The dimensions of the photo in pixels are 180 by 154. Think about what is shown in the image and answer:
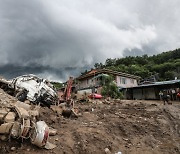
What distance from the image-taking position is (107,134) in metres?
7.09

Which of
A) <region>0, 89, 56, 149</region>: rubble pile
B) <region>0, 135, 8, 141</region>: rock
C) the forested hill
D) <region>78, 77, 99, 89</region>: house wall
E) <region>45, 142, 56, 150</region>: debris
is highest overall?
the forested hill

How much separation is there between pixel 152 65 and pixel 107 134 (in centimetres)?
4570

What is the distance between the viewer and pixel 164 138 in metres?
8.01

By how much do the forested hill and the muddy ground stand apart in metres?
30.8

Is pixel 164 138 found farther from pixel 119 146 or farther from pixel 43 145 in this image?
pixel 43 145

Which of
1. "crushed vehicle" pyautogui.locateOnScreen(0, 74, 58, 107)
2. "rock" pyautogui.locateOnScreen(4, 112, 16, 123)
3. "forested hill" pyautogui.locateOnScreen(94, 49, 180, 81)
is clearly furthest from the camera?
"forested hill" pyautogui.locateOnScreen(94, 49, 180, 81)

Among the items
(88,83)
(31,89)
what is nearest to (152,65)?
(88,83)

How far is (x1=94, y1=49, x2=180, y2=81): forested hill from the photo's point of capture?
43.1m

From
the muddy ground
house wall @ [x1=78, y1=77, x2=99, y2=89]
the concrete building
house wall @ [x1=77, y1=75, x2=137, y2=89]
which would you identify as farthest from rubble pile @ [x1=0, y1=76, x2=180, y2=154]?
house wall @ [x1=77, y1=75, x2=137, y2=89]

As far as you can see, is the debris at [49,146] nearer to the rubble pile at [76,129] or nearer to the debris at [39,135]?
the rubble pile at [76,129]

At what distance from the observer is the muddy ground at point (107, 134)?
575 cm

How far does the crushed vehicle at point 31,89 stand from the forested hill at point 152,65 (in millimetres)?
31795

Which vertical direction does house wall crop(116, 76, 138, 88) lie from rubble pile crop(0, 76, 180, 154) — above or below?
above

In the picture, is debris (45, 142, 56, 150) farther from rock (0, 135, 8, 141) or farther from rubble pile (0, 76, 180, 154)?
rock (0, 135, 8, 141)
